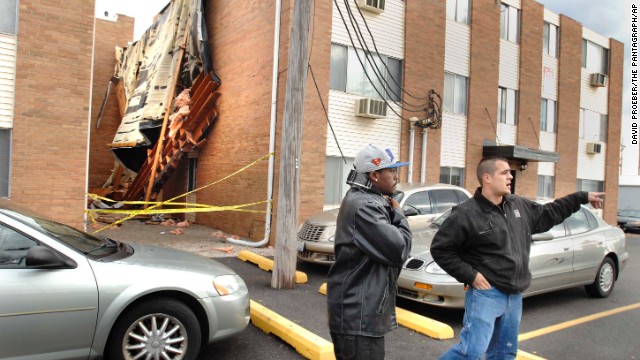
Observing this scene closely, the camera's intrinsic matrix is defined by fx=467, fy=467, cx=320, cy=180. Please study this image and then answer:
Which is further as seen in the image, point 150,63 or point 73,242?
point 150,63

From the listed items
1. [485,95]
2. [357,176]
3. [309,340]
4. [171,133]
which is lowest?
[309,340]

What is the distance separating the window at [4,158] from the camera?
8.30 metres

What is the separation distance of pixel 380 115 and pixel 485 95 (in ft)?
18.0

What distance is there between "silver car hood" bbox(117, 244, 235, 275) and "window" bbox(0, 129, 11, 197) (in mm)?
5241

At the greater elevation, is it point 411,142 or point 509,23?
point 509,23

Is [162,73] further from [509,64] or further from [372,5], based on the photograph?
[509,64]

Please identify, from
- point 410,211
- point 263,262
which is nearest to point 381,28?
point 410,211

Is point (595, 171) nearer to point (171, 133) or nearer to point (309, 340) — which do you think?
point (171, 133)

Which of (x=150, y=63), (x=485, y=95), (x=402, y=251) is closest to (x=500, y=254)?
(x=402, y=251)

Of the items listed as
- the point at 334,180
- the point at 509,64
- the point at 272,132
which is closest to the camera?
the point at 272,132

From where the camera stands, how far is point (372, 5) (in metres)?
12.6

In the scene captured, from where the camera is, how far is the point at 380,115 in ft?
41.3

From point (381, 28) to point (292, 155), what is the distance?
7594 mm

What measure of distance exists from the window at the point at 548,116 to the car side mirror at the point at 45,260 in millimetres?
18516
